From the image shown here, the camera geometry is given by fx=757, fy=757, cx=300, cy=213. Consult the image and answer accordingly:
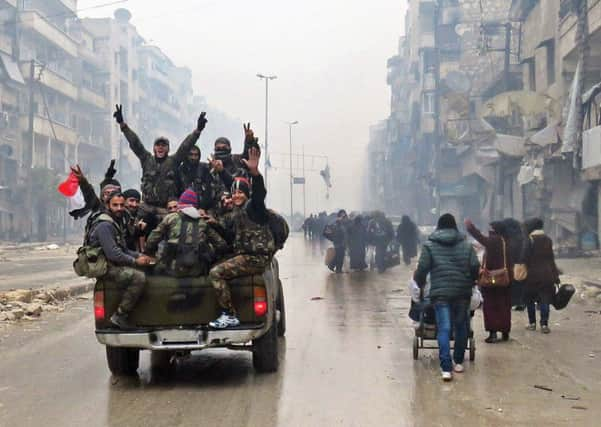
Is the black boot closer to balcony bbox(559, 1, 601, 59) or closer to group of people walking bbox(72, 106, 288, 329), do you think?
group of people walking bbox(72, 106, 288, 329)

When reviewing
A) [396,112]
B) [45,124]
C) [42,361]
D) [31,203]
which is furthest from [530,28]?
[396,112]

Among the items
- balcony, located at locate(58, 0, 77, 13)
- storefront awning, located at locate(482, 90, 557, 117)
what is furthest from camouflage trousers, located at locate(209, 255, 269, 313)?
balcony, located at locate(58, 0, 77, 13)

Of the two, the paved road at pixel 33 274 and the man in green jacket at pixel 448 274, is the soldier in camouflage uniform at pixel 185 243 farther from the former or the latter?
the paved road at pixel 33 274

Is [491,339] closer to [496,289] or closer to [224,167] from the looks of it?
[496,289]

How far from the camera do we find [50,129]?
190ft

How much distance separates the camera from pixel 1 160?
49469mm

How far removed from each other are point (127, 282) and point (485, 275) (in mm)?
4610

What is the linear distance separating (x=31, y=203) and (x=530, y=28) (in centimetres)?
3354

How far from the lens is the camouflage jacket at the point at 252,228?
7.15 meters

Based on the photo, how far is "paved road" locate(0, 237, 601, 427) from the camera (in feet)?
19.4

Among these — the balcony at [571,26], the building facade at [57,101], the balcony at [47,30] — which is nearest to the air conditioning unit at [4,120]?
the building facade at [57,101]

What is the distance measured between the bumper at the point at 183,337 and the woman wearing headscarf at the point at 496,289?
3.69 meters

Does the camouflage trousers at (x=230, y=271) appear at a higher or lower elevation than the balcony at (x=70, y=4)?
lower

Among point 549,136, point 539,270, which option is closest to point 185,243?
point 539,270
